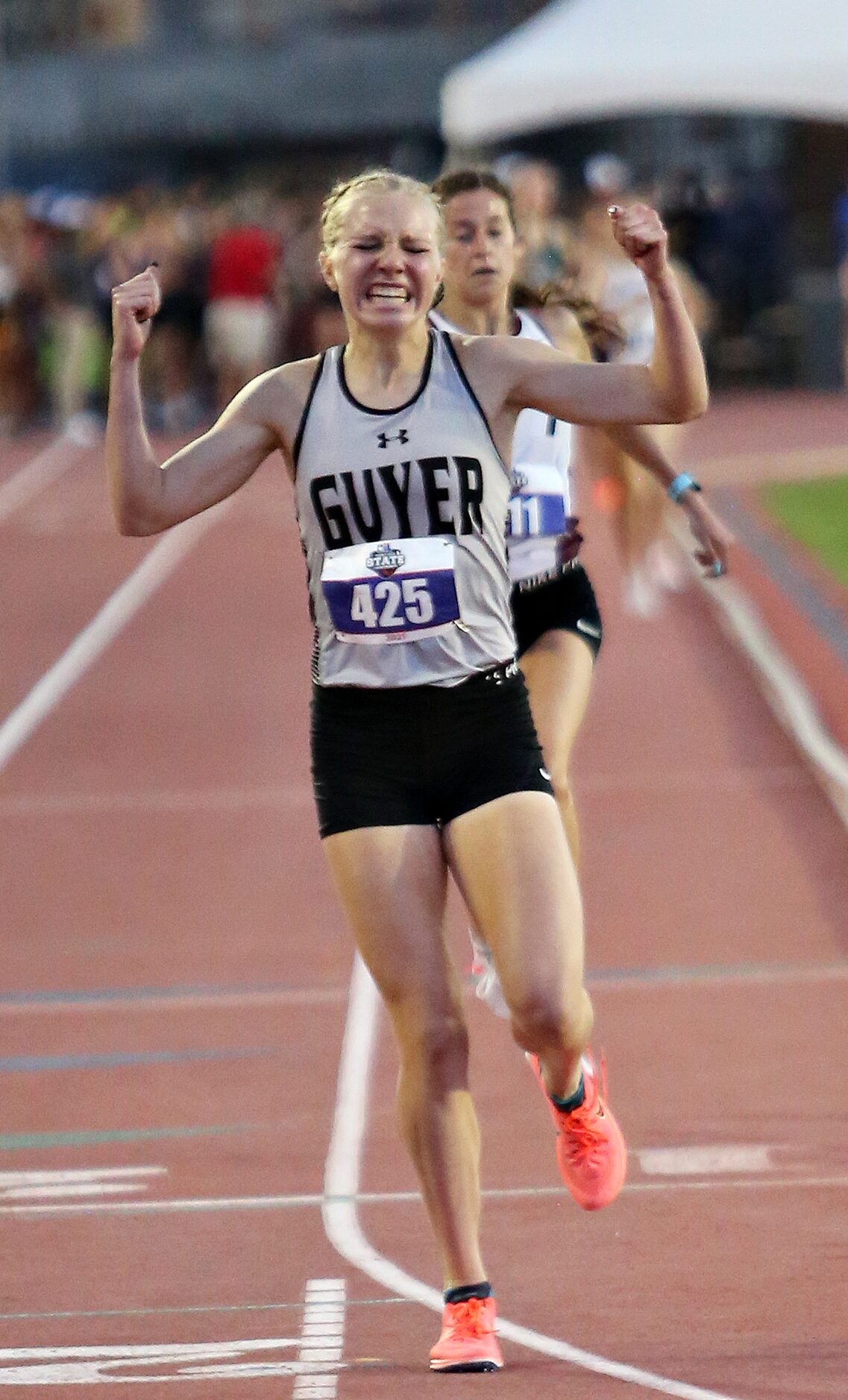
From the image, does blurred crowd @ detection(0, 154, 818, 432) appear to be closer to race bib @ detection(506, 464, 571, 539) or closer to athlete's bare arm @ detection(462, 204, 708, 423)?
race bib @ detection(506, 464, 571, 539)

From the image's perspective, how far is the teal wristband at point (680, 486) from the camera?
21.1 ft

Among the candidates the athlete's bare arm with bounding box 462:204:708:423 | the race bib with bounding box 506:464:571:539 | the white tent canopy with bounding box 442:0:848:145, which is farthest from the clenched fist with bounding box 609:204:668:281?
the white tent canopy with bounding box 442:0:848:145

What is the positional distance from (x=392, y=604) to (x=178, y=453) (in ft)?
1.51

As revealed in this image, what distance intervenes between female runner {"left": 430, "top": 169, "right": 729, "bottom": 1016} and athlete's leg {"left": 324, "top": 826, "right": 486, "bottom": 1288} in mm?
1253

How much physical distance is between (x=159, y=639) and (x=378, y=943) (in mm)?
11231

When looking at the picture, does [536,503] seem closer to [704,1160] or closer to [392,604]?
[704,1160]

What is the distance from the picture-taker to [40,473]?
1001 inches

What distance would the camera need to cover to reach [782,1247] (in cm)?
599

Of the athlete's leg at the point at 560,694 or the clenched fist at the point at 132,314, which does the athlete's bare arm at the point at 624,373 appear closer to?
the clenched fist at the point at 132,314

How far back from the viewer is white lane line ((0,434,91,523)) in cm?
2336

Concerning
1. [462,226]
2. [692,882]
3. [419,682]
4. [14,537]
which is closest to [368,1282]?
[419,682]

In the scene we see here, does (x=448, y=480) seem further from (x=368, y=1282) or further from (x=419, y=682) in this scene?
(x=368, y=1282)

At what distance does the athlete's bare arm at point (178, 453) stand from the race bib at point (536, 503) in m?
1.61

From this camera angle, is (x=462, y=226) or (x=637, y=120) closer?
(x=462, y=226)
